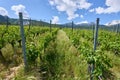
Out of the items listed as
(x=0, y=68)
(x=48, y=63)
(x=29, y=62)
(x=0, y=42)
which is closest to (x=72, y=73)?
(x=48, y=63)

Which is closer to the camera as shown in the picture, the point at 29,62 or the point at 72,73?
the point at 72,73

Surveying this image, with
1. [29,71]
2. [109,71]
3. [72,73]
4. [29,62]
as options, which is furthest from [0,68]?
[109,71]

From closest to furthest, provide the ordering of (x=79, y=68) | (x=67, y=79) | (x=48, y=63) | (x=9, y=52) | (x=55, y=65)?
(x=67, y=79) → (x=79, y=68) → (x=55, y=65) → (x=48, y=63) → (x=9, y=52)

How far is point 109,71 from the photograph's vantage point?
7395mm

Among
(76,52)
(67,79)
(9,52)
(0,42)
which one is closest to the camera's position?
(67,79)

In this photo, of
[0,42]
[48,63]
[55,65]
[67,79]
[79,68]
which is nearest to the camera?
[67,79]

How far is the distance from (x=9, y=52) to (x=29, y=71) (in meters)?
3.54

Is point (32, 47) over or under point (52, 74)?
over

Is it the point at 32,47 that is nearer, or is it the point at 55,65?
the point at 55,65

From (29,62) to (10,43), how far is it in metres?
4.32

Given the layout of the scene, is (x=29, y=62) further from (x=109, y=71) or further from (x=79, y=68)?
(x=109, y=71)

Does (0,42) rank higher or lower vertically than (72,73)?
higher

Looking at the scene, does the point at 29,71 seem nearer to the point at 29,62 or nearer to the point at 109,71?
the point at 29,62

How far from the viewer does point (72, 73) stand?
679cm
